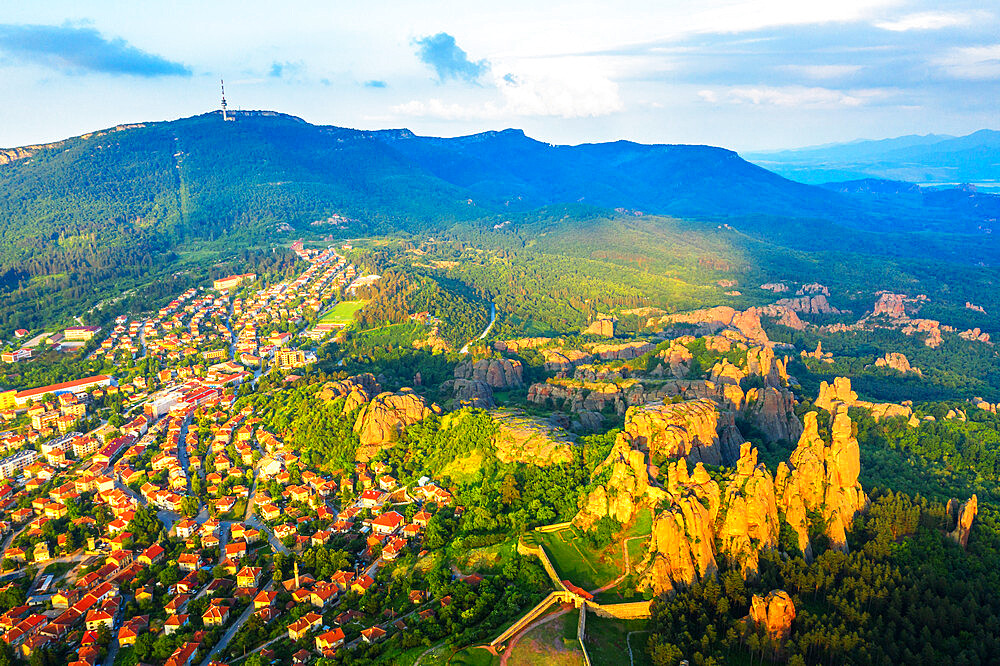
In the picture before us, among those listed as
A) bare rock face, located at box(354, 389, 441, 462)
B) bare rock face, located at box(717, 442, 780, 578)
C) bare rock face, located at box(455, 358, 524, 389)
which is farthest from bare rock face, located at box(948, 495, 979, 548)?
bare rock face, located at box(455, 358, 524, 389)

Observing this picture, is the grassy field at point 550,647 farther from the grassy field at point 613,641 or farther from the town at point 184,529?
the town at point 184,529

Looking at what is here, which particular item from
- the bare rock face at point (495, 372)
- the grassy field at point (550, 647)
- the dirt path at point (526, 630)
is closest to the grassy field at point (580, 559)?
the dirt path at point (526, 630)

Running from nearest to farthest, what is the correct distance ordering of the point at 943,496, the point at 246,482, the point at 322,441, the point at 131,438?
the point at 943,496 → the point at 246,482 → the point at 322,441 → the point at 131,438

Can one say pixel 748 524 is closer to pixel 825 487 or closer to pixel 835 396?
pixel 825 487

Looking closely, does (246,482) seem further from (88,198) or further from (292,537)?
(88,198)

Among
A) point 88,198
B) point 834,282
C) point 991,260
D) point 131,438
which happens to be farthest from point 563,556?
point 88,198

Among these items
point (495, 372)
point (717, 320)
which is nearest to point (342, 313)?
point (495, 372)

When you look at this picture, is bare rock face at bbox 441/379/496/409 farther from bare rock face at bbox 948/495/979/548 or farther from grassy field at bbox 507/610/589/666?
bare rock face at bbox 948/495/979/548
